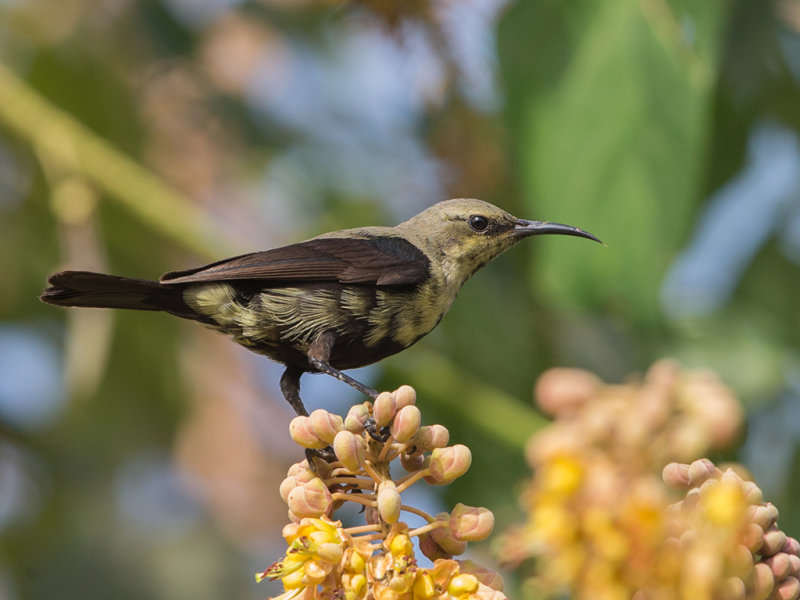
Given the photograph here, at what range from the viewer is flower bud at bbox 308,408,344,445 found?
2387 millimetres

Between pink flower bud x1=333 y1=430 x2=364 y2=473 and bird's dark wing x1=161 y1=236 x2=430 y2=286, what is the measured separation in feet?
3.43

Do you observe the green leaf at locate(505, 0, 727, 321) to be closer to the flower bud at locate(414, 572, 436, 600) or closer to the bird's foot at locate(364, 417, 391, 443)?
the bird's foot at locate(364, 417, 391, 443)

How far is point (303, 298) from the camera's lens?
132 inches

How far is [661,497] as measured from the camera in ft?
7.27

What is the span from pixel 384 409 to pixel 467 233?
61.4 inches

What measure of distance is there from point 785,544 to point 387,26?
3074 millimetres

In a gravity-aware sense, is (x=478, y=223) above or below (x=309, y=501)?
above

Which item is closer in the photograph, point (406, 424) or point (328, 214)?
point (406, 424)

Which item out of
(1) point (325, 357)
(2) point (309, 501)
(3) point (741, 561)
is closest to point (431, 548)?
(2) point (309, 501)

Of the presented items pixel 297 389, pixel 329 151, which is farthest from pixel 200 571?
pixel 297 389

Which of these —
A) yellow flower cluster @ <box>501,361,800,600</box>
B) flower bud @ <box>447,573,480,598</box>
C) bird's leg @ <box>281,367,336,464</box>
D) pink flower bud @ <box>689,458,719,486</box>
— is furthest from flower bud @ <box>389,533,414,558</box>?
bird's leg @ <box>281,367,336,464</box>

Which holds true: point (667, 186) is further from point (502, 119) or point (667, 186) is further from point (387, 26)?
point (387, 26)

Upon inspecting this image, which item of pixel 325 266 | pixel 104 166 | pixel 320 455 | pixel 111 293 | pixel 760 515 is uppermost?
pixel 104 166

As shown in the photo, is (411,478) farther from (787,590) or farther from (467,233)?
(467,233)
